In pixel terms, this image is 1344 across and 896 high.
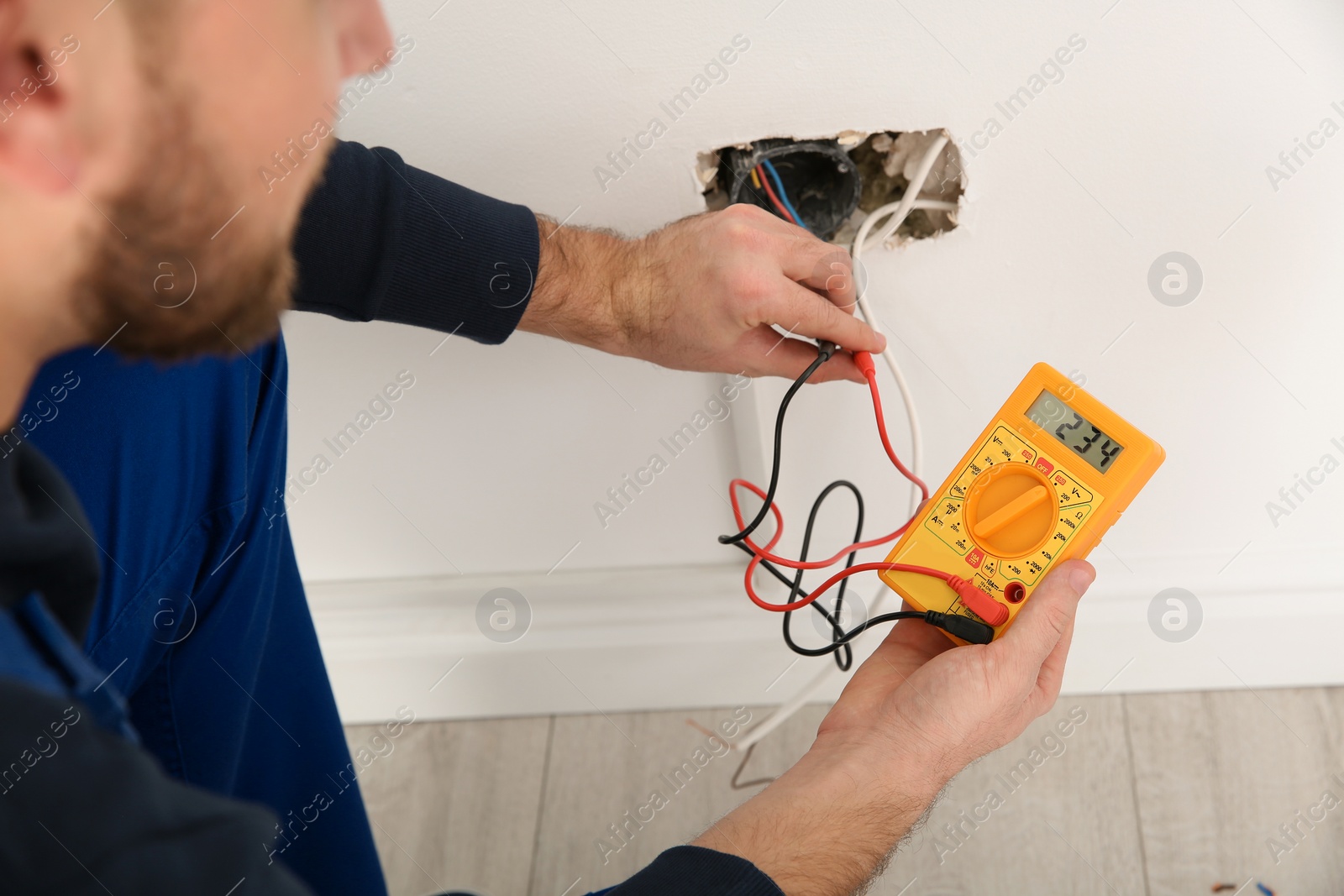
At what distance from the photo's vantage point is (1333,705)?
3.63 ft

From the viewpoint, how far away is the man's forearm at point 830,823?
1.94 feet

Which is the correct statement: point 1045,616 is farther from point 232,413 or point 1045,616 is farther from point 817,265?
point 232,413

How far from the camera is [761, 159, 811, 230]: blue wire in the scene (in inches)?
30.2

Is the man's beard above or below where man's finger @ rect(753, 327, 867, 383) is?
below

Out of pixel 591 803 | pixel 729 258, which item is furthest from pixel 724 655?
pixel 729 258

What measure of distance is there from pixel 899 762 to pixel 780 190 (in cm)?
45

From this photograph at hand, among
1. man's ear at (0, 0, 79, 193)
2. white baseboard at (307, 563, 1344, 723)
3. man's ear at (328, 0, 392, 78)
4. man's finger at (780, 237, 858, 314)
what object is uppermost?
man's finger at (780, 237, 858, 314)

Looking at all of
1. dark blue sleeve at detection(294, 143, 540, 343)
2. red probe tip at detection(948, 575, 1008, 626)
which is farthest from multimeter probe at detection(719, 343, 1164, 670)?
dark blue sleeve at detection(294, 143, 540, 343)

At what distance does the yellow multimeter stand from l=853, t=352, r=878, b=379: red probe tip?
0.09 metres

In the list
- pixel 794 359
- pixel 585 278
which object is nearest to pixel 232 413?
pixel 585 278

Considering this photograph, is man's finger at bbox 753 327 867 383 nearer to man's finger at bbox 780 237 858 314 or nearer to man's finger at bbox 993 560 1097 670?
man's finger at bbox 780 237 858 314

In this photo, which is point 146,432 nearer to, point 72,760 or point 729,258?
point 72,760

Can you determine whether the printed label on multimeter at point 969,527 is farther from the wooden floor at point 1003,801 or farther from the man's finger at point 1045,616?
the wooden floor at point 1003,801

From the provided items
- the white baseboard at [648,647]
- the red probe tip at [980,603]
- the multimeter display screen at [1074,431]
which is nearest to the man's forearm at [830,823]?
the red probe tip at [980,603]
